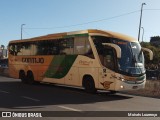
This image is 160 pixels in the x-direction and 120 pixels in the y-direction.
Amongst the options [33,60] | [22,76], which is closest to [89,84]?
[33,60]

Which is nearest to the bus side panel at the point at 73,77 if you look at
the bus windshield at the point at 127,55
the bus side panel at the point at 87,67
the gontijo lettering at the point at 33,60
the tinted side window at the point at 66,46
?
the bus side panel at the point at 87,67

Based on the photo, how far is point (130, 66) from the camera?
18547 mm

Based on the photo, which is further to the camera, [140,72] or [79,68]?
[79,68]

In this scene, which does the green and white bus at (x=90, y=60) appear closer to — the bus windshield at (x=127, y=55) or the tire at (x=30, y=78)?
the bus windshield at (x=127, y=55)

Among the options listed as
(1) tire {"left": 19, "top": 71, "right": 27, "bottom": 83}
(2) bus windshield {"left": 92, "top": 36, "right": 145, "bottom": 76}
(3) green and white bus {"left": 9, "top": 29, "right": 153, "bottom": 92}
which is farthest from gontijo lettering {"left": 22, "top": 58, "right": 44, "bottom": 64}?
(2) bus windshield {"left": 92, "top": 36, "right": 145, "bottom": 76}

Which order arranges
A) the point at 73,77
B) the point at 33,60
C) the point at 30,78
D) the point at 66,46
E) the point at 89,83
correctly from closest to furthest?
the point at 89,83 < the point at 73,77 < the point at 66,46 < the point at 33,60 < the point at 30,78

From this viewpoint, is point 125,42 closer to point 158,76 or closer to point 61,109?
point 61,109

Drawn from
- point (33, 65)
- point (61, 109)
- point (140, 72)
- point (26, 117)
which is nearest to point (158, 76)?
point (33, 65)

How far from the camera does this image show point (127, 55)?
18625 mm

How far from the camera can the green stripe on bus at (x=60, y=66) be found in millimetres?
21531

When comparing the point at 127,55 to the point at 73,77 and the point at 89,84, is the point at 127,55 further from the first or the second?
the point at 73,77

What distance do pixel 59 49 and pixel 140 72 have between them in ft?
19.0

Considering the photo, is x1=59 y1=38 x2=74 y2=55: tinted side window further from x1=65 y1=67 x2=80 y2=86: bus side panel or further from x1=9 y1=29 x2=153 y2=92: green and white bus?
x1=65 y1=67 x2=80 y2=86: bus side panel

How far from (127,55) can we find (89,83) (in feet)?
9.02
